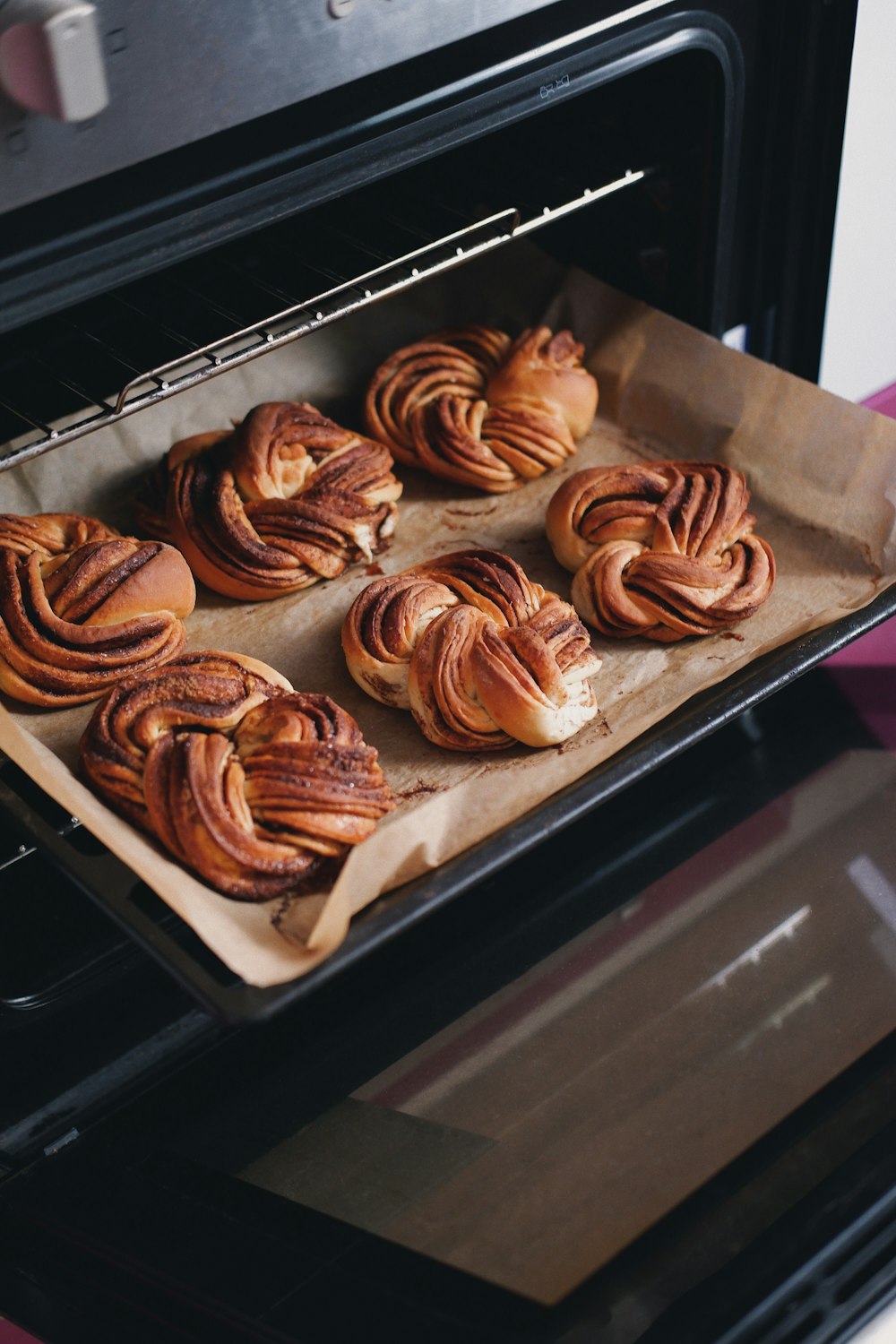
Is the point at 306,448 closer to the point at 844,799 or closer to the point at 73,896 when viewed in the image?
the point at 73,896

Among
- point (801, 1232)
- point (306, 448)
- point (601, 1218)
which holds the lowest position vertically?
point (801, 1232)

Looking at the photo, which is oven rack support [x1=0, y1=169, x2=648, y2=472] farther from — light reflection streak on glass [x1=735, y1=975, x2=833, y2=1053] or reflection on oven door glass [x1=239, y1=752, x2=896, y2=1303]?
light reflection streak on glass [x1=735, y1=975, x2=833, y2=1053]

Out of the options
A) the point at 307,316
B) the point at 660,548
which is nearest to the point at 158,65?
the point at 307,316

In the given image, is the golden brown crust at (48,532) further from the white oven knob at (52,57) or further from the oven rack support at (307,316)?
the white oven knob at (52,57)

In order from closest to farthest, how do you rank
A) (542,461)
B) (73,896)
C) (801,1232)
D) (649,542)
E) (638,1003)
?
(801,1232)
(638,1003)
(73,896)
(649,542)
(542,461)

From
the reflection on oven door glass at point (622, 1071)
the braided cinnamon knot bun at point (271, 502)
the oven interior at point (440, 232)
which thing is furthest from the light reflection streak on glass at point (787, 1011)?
the oven interior at point (440, 232)

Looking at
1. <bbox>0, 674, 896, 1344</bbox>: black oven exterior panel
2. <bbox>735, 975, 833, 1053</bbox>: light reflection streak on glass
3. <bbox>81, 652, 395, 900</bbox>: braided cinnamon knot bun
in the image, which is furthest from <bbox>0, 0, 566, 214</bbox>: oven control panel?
<bbox>735, 975, 833, 1053</bbox>: light reflection streak on glass

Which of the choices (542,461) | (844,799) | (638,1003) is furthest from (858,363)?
(638,1003)
